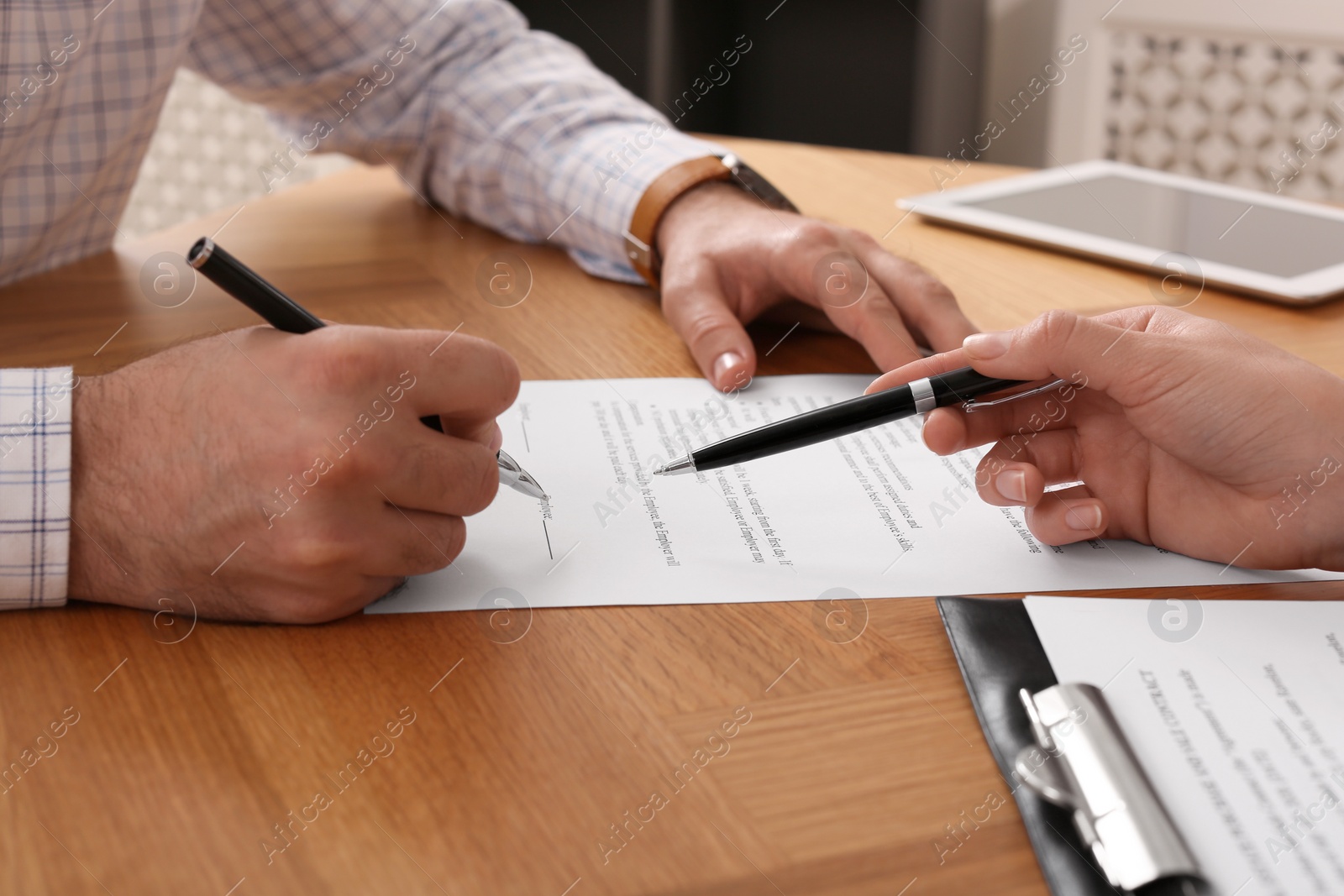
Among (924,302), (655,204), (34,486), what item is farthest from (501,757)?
(655,204)

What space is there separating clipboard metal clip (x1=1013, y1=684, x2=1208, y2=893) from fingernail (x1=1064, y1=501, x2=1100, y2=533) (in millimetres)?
140

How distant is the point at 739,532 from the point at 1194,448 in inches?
9.7

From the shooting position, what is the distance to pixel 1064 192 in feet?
3.75

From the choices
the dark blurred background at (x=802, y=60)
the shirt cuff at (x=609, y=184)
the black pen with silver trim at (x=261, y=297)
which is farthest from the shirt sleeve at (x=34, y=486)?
the dark blurred background at (x=802, y=60)

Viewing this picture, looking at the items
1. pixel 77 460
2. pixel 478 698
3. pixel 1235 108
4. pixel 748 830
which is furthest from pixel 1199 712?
pixel 1235 108

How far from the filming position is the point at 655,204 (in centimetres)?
96

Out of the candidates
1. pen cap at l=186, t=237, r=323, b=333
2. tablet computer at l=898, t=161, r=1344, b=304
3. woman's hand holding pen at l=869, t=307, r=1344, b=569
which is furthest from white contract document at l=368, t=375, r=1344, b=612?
tablet computer at l=898, t=161, r=1344, b=304

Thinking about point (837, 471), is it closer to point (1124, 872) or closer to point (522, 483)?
point (522, 483)

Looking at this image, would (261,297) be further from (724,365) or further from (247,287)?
(724,365)

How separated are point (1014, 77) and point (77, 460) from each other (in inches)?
95.8

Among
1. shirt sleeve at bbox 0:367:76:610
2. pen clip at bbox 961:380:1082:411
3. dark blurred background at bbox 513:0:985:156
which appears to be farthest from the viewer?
dark blurred background at bbox 513:0:985:156

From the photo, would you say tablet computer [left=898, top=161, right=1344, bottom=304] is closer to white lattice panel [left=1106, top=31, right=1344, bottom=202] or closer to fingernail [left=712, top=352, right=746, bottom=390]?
fingernail [left=712, top=352, right=746, bottom=390]

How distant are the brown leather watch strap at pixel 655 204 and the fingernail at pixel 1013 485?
449mm

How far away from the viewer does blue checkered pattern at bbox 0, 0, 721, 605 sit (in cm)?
88
